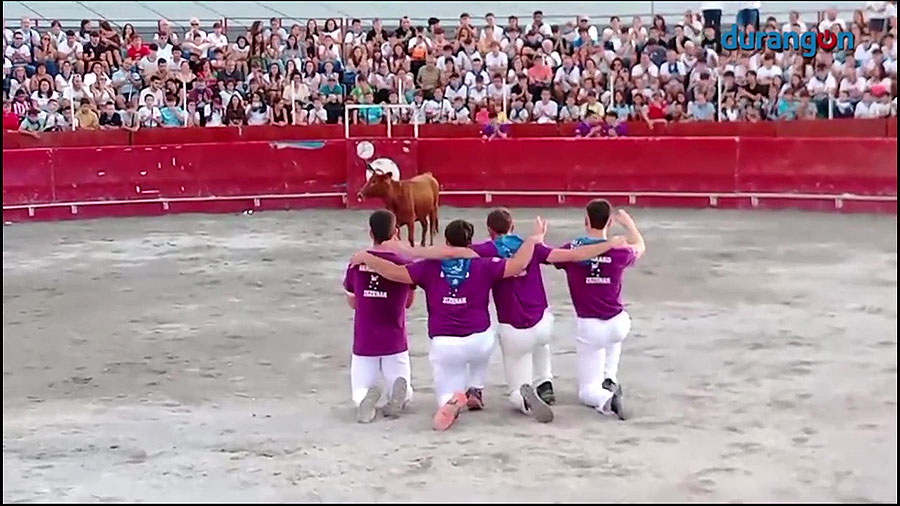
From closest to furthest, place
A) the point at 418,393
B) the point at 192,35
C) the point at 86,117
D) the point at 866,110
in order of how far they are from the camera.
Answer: the point at 418,393, the point at 866,110, the point at 86,117, the point at 192,35

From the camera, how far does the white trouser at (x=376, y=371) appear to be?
6.82 metres

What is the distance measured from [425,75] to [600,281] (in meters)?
13.1

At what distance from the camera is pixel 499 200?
59.4 feet

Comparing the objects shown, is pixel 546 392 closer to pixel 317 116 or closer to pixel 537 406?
pixel 537 406

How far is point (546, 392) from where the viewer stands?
7.01 meters

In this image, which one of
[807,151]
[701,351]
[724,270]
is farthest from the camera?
[807,151]

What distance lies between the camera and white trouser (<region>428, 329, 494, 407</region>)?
655 cm

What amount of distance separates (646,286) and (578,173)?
6.94 m

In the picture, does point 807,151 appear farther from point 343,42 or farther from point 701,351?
point 701,351

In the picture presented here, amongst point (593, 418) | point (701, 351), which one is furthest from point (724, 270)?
point (593, 418)

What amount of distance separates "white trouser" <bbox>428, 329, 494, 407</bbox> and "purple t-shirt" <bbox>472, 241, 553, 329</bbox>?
15cm

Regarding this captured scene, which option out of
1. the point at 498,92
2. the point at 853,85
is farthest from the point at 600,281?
the point at 498,92

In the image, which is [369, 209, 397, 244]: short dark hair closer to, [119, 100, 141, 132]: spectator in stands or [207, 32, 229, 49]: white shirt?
[119, 100, 141, 132]: spectator in stands

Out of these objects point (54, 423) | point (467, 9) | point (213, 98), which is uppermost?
point (467, 9)
